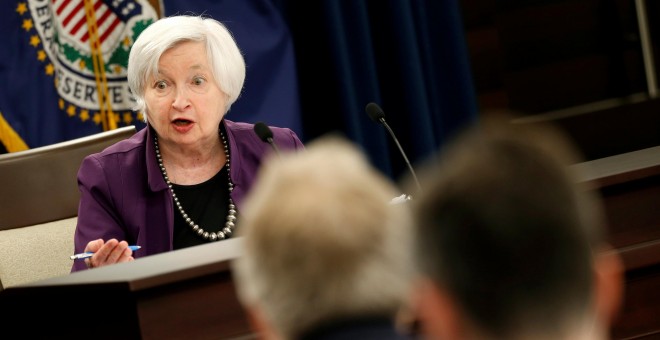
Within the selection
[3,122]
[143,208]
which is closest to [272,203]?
[143,208]

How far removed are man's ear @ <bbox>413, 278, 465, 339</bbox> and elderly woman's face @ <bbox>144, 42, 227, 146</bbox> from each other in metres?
2.28

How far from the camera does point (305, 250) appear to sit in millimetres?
700

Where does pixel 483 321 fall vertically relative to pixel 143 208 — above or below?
above

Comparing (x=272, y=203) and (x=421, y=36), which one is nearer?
(x=272, y=203)

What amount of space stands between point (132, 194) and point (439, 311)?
223 cm

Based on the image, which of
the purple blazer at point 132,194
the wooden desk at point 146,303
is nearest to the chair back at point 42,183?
the purple blazer at point 132,194

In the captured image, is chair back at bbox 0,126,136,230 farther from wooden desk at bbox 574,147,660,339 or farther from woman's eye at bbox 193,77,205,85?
wooden desk at bbox 574,147,660,339

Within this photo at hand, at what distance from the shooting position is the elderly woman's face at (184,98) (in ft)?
9.64

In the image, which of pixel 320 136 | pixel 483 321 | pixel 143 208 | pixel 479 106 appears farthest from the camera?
pixel 479 106

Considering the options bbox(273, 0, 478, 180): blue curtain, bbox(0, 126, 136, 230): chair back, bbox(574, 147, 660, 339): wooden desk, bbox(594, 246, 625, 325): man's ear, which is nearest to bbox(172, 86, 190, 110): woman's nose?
bbox(0, 126, 136, 230): chair back

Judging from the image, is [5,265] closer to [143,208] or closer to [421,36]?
Answer: [143,208]

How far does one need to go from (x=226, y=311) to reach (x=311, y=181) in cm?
126

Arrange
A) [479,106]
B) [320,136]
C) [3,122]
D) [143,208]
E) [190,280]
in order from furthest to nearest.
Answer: [479,106] → [320,136] → [3,122] → [143,208] → [190,280]

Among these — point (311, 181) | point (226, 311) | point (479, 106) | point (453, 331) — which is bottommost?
point (479, 106)
